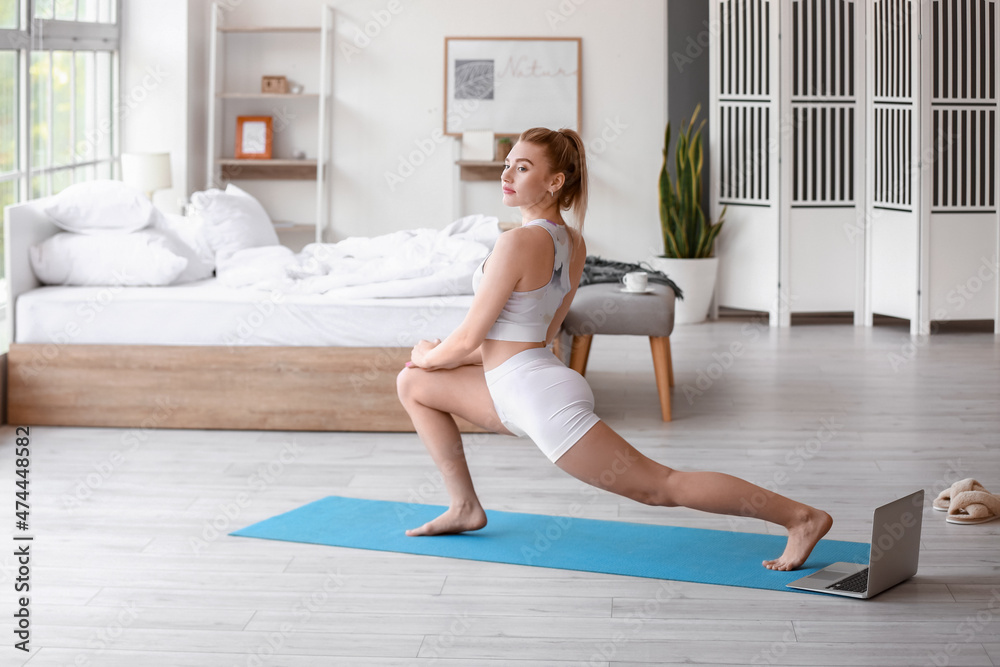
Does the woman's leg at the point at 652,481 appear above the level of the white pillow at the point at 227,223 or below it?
below

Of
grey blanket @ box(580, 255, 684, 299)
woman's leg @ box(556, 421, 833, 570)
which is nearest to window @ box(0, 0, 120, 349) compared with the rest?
grey blanket @ box(580, 255, 684, 299)

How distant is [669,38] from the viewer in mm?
7090

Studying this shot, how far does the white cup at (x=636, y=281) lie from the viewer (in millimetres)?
4438

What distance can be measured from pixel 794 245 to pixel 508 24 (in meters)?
2.32

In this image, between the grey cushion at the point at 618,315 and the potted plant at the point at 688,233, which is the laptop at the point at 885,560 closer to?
the grey cushion at the point at 618,315

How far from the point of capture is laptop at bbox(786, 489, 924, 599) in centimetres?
254

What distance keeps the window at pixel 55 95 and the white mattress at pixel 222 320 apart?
27 centimetres

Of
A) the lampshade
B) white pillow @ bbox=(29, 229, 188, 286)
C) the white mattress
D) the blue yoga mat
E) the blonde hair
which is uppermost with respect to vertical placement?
the lampshade

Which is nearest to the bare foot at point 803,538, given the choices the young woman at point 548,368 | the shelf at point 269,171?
the young woman at point 548,368

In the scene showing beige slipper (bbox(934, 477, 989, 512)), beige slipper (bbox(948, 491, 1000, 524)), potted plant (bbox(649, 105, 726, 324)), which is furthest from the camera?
potted plant (bbox(649, 105, 726, 324))

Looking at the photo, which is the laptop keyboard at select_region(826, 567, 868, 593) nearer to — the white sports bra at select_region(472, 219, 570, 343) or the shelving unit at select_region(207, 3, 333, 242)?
the white sports bra at select_region(472, 219, 570, 343)

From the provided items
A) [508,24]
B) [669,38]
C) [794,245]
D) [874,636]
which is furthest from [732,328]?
[874,636]

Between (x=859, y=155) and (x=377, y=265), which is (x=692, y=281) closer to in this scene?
(x=859, y=155)

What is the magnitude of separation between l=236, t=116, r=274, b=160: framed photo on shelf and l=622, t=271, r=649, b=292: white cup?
3.54 meters
